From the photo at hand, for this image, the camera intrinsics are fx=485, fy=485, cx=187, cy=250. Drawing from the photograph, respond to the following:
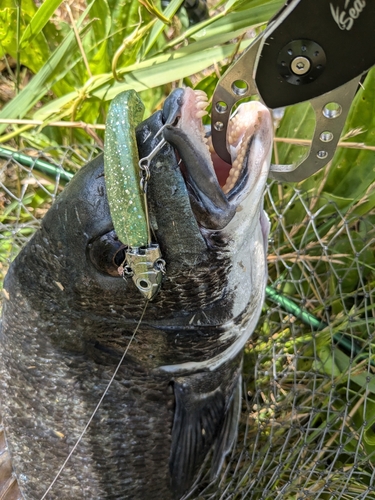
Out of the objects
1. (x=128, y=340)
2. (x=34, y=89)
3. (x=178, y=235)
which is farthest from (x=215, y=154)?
(x=34, y=89)

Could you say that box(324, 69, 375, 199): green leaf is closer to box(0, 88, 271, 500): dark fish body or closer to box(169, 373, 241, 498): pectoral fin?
box(0, 88, 271, 500): dark fish body

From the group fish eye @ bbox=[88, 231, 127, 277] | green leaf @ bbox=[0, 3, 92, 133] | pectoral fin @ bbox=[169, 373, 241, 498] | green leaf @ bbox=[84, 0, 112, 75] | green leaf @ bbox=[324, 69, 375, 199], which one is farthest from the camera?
green leaf @ bbox=[84, 0, 112, 75]

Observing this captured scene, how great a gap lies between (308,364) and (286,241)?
0.59 meters

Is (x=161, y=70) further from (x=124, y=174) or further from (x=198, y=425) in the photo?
(x=198, y=425)

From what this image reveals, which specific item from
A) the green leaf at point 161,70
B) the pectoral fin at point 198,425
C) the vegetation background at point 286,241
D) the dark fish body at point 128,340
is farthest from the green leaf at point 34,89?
the pectoral fin at point 198,425

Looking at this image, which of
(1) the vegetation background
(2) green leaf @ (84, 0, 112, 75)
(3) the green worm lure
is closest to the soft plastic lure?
(3) the green worm lure

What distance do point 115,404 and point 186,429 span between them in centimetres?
29

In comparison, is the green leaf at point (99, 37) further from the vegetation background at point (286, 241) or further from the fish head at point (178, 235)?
the fish head at point (178, 235)

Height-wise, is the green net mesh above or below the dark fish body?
below

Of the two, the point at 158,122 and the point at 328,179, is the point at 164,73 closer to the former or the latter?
the point at 328,179

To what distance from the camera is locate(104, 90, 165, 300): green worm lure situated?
3.44ft

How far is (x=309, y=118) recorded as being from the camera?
217 centimetres

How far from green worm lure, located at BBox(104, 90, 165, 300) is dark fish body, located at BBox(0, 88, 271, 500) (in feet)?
0.17

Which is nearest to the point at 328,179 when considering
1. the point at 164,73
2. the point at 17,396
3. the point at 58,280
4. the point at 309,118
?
the point at 309,118
